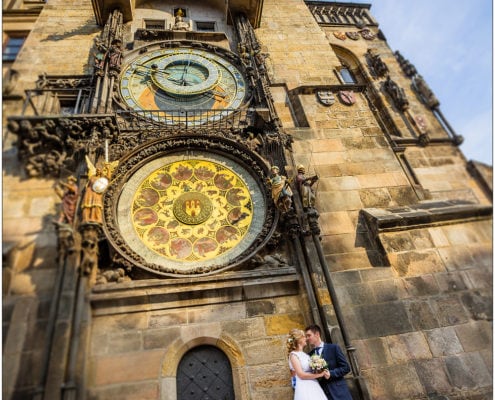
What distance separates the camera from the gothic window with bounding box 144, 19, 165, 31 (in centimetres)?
1143

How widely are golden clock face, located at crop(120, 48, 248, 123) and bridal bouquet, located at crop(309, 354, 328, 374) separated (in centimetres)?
601

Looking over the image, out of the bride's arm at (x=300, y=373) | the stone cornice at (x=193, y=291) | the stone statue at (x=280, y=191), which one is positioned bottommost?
the bride's arm at (x=300, y=373)

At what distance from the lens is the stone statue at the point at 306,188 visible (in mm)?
6484

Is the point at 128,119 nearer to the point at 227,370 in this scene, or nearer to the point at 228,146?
the point at 228,146

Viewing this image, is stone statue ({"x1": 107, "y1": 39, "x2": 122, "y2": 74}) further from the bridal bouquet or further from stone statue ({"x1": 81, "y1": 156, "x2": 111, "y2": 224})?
the bridal bouquet

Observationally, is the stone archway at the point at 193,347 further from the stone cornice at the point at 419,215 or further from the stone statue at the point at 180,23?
the stone statue at the point at 180,23

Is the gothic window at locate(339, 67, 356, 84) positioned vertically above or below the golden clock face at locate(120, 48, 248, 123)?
above

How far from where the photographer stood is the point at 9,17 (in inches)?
424

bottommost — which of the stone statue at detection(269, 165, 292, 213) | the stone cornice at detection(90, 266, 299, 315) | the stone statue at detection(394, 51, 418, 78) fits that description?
the stone cornice at detection(90, 266, 299, 315)

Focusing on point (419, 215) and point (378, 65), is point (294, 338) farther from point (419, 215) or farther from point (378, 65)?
point (378, 65)

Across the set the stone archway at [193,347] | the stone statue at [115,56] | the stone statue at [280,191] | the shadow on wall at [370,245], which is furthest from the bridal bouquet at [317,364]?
the stone statue at [115,56]

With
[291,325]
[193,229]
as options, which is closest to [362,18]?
[193,229]

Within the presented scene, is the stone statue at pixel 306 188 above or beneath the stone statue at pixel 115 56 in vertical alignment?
beneath

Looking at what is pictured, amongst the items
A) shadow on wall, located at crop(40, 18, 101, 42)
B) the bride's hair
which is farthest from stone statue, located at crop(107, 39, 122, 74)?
the bride's hair
